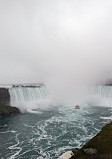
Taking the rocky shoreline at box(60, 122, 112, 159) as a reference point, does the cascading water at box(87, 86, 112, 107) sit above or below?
below

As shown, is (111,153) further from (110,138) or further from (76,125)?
(76,125)

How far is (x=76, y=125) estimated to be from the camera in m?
41.1

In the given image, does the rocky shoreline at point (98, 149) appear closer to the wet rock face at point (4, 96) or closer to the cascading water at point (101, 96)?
the wet rock face at point (4, 96)

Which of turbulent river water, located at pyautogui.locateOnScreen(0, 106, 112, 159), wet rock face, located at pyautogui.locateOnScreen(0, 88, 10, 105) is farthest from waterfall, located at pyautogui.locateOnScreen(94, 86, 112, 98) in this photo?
wet rock face, located at pyautogui.locateOnScreen(0, 88, 10, 105)

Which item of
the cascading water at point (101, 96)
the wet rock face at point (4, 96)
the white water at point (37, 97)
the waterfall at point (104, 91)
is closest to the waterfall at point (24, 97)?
the white water at point (37, 97)

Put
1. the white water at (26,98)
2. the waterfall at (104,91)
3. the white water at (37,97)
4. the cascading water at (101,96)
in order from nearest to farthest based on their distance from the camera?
the white water at (26,98)
the white water at (37,97)
the cascading water at (101,96)
the waterfall at (104,91)

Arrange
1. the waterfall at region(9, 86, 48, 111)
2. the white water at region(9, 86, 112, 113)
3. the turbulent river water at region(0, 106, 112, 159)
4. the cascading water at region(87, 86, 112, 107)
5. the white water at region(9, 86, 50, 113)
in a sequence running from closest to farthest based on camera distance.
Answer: the turbulent river water at region(0, 106, 112, 159) < the white water at region(9, 86, 50, 113) < the waterfall at region(9, 86, 48, 111) < the white water at region(9, 86, 112, 113) < the cascading water at region(87, 86, 112, 107)

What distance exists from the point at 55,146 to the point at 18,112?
32.9 meters

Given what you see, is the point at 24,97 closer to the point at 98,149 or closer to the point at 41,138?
the point at 41,138

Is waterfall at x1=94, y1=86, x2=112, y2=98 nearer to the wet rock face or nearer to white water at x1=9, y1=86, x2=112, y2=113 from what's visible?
white water at x1=9, y1=86, x2=112, y2=113

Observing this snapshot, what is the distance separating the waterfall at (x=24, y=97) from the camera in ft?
217

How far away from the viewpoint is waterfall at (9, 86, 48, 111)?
6600 cm

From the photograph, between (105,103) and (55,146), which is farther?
(105,103)

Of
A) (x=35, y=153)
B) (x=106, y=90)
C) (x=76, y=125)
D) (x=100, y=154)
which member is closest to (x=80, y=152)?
(x=100, y=154)
